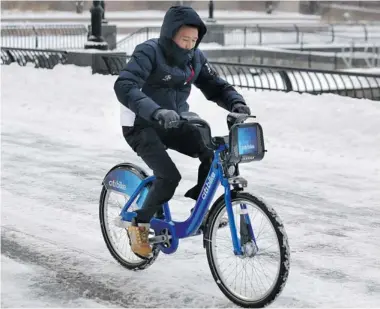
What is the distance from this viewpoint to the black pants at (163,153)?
19.1 ft

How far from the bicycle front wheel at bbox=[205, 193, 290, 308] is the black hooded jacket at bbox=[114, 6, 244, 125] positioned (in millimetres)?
819

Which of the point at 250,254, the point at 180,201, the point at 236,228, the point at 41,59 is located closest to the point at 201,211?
the point at 236,228

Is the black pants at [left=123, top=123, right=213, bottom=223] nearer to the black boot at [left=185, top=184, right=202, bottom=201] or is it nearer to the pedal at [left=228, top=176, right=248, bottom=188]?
the black boot at [left=185, top=184, right=202, bottom=201]

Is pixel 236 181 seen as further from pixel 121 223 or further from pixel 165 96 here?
pixel 121 223

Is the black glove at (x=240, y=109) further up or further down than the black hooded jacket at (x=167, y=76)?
further down

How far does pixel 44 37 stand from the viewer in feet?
117

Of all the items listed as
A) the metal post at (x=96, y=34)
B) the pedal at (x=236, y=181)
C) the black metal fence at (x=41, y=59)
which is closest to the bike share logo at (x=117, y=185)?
the pedal at (x=236, y=181)

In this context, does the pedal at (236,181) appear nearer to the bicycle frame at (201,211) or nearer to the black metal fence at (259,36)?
the bicycle frame at (201,211)

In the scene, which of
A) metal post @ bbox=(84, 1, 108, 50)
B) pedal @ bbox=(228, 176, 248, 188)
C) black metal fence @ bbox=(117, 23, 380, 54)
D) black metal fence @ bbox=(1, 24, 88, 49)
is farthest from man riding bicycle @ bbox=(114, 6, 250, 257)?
black metal fence @ bbox=(117, 23, 380, 54)

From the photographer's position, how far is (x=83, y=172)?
10516mm

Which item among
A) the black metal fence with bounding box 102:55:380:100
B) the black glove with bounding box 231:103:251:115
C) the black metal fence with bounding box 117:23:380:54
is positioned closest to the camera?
the black glove with bounding box 231:103:251:115

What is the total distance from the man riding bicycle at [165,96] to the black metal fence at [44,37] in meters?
27.7

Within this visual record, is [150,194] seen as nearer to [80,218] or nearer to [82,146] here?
[80,218]

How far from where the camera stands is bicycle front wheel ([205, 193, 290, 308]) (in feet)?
17.3
